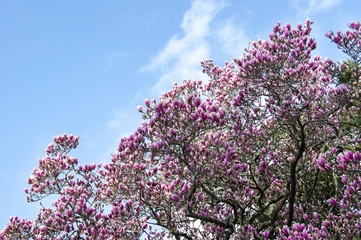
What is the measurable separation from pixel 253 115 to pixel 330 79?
2388 mm

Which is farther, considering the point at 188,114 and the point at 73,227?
the point at 73,227

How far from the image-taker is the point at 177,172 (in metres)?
7.33

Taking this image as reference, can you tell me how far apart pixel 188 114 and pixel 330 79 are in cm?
410

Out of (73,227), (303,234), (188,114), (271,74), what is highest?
(271,74)

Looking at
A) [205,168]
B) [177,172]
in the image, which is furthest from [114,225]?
[205,168]

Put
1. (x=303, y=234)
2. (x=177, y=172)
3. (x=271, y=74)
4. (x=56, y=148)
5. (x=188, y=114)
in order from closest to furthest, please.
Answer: (x=303, y=234)
(x=188, y=114)
(x=177, y=172)
(x=271, y=74)
(x=56, y=148)

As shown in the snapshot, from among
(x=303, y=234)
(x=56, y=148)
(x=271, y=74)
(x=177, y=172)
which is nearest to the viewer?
(x=303, y=234)

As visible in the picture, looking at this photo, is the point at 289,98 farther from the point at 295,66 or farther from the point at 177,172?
the point at 177,172

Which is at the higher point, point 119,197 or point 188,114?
point 188,114

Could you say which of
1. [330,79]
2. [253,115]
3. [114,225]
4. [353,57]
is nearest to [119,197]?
[114,225]

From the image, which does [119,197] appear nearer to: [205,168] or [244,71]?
[205,168]

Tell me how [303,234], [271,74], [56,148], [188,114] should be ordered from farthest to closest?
[56,148] < [271,74] < [188,114] < [303,234]

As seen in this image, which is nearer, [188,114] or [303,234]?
[303,234]

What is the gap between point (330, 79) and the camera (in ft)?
27.0
